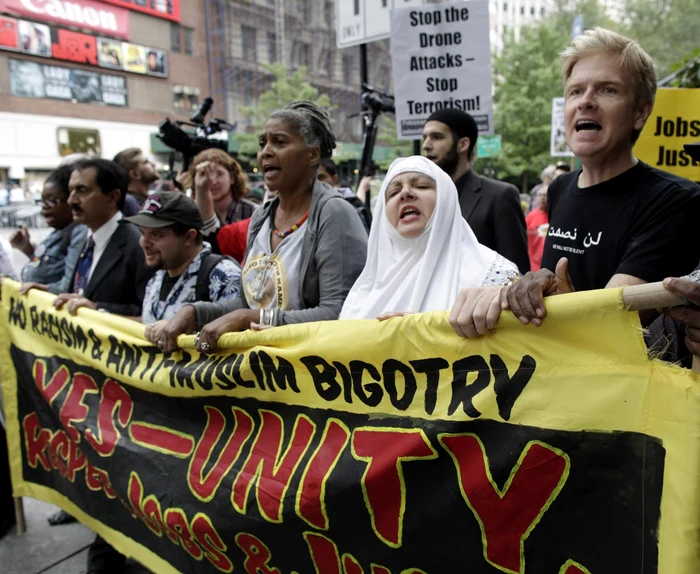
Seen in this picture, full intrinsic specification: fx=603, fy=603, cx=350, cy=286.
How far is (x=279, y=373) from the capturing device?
202 centimetres

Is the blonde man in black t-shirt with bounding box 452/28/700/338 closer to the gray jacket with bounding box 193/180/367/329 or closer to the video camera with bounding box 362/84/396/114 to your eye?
the gray jacket with bounding box 193/180/367/329

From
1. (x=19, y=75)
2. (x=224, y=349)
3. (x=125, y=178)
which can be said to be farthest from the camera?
(x=19, y=75)

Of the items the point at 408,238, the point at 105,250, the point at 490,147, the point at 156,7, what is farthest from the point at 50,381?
the point at 156,7

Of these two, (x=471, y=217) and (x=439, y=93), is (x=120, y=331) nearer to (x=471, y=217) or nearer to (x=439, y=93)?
(x=471, y=217)

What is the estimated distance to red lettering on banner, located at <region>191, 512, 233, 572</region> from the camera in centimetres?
218

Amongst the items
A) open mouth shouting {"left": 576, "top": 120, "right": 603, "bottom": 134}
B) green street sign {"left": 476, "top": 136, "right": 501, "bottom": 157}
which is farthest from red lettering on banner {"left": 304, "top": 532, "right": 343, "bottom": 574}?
green street sign {"left": 476, "top": 136, "right": 501, "bottom": 157}

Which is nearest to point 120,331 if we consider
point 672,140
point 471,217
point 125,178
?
point 125,178

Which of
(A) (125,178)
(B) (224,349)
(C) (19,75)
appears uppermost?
(C) (19,75)

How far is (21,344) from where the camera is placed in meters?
3.34

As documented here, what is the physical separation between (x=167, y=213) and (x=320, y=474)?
1.49 m

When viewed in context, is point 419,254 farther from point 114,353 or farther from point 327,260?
point 114,353

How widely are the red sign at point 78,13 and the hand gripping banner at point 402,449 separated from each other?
37.5 metres

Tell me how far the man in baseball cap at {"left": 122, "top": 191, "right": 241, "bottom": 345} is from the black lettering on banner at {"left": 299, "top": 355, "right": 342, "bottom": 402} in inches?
36.8

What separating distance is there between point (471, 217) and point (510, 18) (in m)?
95.0
